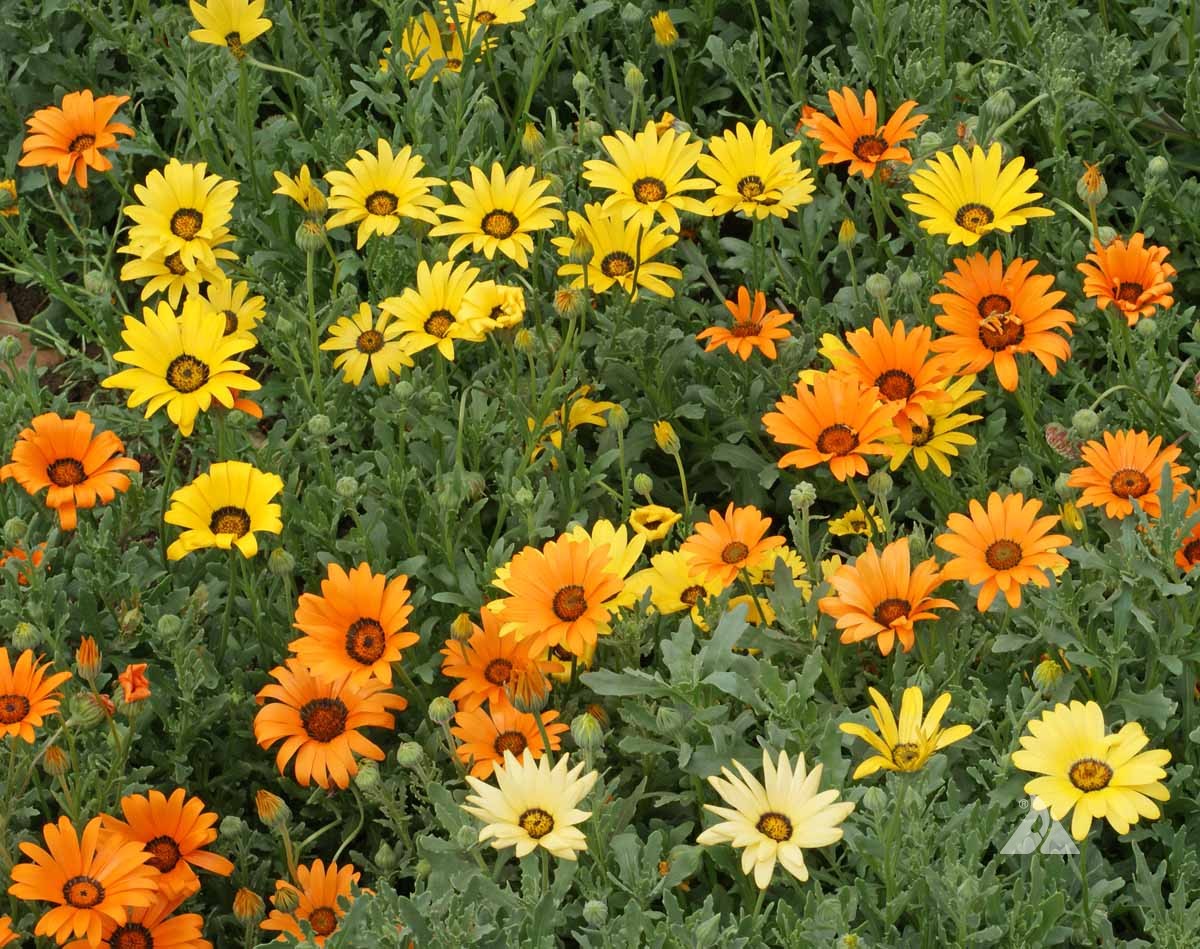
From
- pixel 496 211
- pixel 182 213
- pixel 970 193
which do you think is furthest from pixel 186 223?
pixel 970 193

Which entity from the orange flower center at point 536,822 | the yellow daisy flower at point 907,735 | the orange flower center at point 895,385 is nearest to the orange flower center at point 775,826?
the yellow daisy flower at point 907,735

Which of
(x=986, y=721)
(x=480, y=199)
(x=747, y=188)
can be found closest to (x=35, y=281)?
(x=480, y=199)

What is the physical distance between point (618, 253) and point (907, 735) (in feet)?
4.89

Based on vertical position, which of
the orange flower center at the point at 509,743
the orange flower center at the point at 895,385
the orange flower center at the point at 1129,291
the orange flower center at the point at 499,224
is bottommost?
the orange flower center at the point at 509,743

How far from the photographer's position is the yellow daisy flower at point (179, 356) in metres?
3.20

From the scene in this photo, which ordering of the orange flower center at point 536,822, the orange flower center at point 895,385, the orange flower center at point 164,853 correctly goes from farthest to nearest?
the orange flower center at point 895,385, the orange flower center at point 164,853, the orange flower center at point 536,822

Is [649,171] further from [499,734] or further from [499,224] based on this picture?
[499,734]

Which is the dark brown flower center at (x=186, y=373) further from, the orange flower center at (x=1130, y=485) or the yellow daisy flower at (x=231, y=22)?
the orange flower center at (x=1130, y=485)

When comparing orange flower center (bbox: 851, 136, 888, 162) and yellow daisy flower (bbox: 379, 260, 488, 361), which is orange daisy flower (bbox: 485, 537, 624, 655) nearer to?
yellow daisy flower (bbox: 379, 260, 488, 361)

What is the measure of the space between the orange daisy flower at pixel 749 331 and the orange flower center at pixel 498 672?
2.80 ft

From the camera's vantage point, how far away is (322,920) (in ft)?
9.70

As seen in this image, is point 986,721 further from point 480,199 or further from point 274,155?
point 274,155

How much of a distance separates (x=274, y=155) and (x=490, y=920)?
238 centimetres

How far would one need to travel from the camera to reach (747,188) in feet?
12.1
